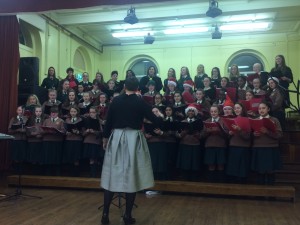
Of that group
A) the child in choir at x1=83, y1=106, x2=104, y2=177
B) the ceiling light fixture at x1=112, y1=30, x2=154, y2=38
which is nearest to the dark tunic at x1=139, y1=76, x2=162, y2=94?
the child in choir at x1=83, y1=106, x2=104, y2=177

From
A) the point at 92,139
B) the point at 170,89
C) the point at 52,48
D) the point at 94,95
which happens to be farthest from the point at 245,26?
the point at 92,139

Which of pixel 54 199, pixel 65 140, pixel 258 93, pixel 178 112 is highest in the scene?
pixel 258 93

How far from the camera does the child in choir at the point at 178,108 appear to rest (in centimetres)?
491

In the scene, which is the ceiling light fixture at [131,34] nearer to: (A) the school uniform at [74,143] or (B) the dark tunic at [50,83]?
(B) the dark tunic at [50,83]

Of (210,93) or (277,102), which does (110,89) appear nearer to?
(210,93)

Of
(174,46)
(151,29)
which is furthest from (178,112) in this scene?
(174,46)

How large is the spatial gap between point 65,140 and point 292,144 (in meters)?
3.46

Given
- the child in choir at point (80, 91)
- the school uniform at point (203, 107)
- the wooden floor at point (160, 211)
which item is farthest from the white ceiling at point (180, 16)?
the wooden floor at point (160, 211)

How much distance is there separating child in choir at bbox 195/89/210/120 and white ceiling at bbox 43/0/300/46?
3.09m

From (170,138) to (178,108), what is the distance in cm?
52

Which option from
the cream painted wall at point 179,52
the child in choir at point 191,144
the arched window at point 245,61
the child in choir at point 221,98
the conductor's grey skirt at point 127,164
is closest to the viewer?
the conductor's grey skirt at point 127,164

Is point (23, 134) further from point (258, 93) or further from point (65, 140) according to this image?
point (258, 93)

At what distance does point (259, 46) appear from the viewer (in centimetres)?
1030

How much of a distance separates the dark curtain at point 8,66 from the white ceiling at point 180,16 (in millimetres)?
1916
